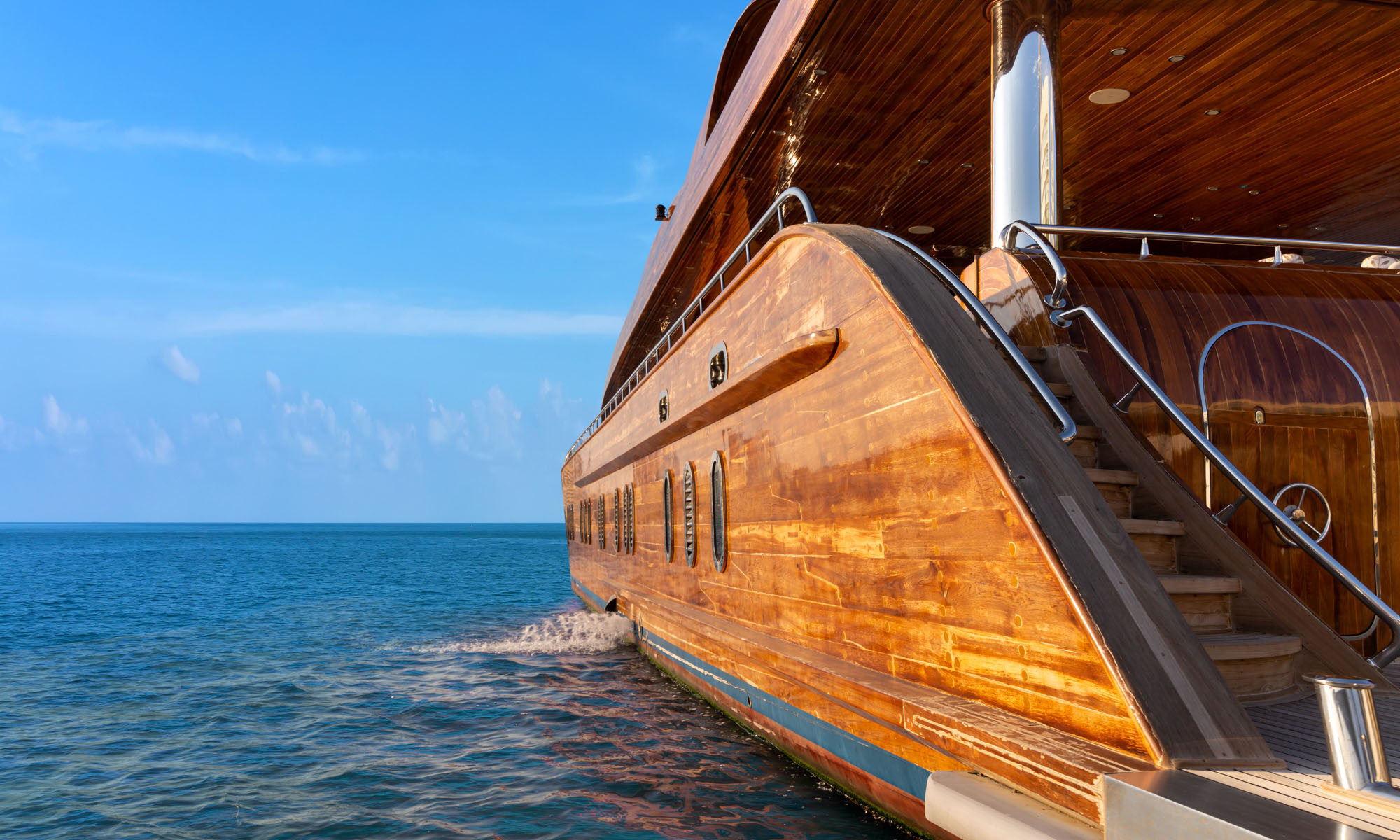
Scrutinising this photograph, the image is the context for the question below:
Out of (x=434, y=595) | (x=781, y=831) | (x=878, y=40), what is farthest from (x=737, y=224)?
(x=434, y=595)

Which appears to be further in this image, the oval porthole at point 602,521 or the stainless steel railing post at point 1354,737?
the oval porthole at point 602,521

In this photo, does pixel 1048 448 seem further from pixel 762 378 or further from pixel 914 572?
pixel 762 378

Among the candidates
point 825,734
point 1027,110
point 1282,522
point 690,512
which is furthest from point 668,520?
point 1282,522

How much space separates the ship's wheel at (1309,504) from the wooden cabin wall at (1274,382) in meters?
0.06

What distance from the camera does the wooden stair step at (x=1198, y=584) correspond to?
147 inches

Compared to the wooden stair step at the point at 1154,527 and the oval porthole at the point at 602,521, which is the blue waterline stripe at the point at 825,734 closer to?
the wooden stair step at the point at 1154,527

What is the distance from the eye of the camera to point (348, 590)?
31703 mm

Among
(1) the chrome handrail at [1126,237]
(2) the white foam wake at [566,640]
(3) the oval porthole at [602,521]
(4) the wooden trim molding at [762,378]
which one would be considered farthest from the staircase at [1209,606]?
(3) the oval porthole at [602,521]

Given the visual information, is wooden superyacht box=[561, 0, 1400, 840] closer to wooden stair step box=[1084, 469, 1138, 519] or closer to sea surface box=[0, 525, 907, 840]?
wooden stair step box=[1084, 469, 1138, 519]

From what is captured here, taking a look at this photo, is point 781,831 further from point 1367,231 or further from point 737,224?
point 1367,231

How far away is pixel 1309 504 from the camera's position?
16.8ft

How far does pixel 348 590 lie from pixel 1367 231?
99.2 ft

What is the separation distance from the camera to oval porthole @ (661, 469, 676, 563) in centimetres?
949

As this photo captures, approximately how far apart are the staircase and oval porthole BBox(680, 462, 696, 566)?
4.36 meters
